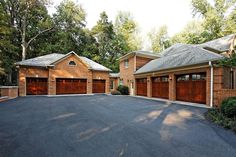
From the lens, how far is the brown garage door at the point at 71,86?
1872cm

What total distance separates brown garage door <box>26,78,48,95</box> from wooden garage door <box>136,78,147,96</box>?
11.6 metres

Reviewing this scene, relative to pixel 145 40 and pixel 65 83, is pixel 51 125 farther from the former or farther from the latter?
pixel 145 40

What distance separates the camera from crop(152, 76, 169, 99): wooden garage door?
13836 millimetres

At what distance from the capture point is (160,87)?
48.1 feet

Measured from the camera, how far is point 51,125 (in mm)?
5656

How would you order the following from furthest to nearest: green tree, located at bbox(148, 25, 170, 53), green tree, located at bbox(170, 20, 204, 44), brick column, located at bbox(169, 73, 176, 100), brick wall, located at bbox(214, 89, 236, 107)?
green tree, located at bbox(148, 25, 170, 53) → green tree, located at bbox(170, 20, 204, 44) → brick column, located at bbox(169, 73, 176, 100) → brick wall, located at bbox(214, 89, 236, 107)

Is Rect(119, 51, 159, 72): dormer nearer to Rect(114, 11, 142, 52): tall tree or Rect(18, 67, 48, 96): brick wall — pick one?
Rect(18, 67, 48, 96): brick wall

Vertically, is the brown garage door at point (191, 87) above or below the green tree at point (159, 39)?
below

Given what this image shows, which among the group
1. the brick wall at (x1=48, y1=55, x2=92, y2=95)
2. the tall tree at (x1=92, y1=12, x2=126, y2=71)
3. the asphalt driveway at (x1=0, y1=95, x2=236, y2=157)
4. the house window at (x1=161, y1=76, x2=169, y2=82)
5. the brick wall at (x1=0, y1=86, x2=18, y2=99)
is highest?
the tall tree at (x1=92, y1=12, x2=126, y2=71)

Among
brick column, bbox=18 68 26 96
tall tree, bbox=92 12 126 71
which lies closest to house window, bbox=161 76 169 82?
brick column, bbox=18 68 26 96

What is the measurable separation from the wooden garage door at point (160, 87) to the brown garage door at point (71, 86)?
971 centimetres

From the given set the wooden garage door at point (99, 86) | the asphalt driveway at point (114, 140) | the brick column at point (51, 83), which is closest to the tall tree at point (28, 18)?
the brick column at point (51, 83)

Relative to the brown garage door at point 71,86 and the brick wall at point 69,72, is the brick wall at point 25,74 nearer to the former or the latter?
the brick wall at point 69,72

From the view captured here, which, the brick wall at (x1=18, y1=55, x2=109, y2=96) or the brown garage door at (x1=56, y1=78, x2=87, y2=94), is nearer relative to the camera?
the brick wall at (x1=18, y1=55, x2=109, y2=96)
